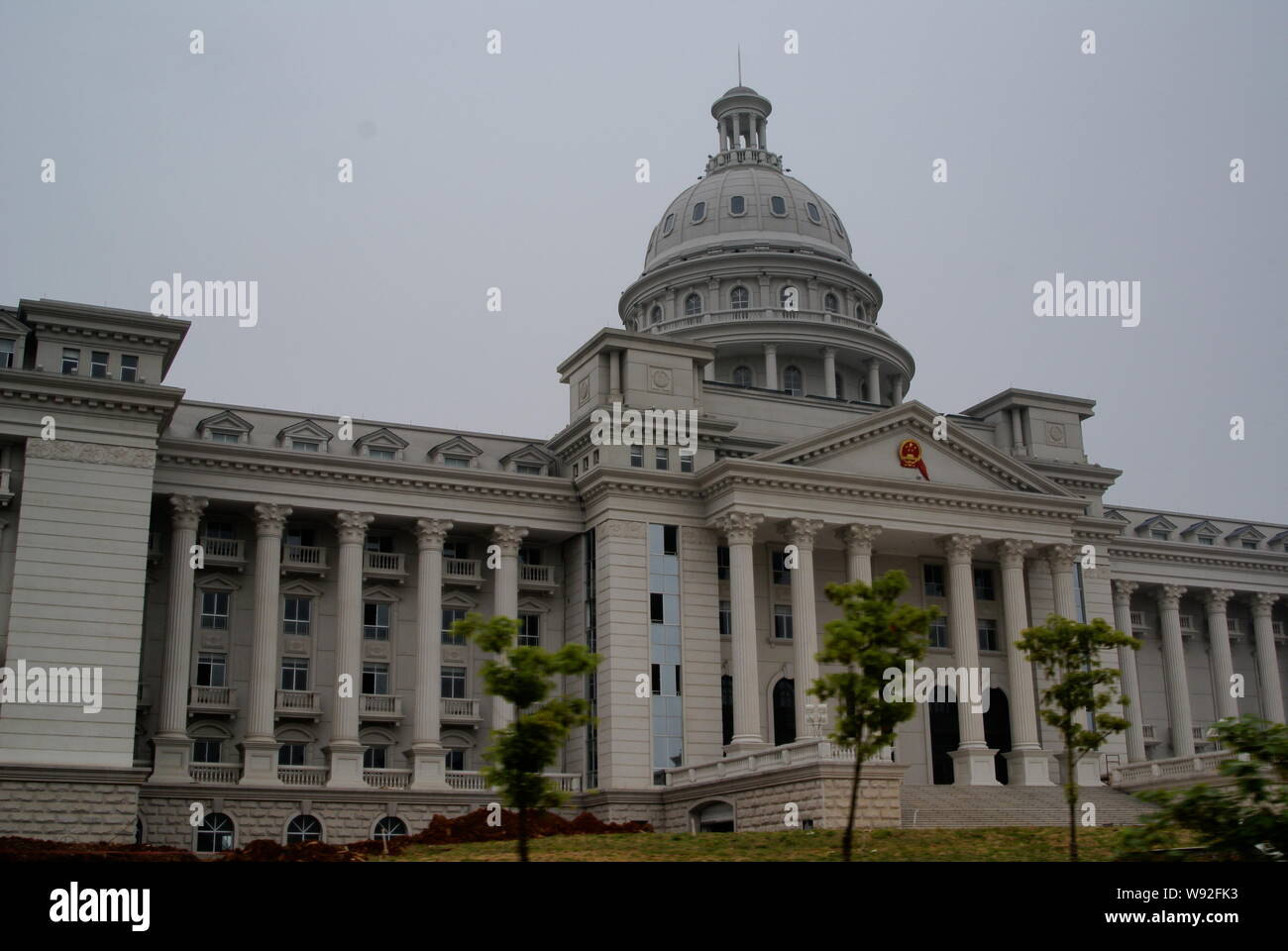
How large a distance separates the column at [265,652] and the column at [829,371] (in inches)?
1540

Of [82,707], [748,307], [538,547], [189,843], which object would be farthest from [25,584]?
[748,307]

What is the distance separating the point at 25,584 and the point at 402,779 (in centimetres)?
1611

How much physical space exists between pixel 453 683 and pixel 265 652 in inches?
331

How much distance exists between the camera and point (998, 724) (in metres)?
66.5

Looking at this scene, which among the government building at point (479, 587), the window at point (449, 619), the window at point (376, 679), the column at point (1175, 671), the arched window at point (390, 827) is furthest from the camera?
the column at point (1175, 671)

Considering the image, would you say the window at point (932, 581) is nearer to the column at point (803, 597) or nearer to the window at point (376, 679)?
the column at point (803, 597)

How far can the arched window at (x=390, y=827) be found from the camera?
56.2m

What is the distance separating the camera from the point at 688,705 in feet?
196

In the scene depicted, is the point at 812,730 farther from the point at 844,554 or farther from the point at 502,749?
the point at 502,749

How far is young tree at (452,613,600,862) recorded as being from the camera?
1200 inches

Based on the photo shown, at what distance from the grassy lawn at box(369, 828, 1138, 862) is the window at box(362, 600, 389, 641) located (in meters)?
16.3

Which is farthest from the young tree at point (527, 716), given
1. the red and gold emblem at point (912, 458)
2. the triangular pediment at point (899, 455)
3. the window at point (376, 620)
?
the red and gold emblem at point (912, 458)

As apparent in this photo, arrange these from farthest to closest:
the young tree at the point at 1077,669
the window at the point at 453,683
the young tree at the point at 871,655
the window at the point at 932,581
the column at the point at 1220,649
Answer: the column at the point at 1220,649, the window at the point at 932,581, the window at the point at 453,683, the young tree at the point at 1077,669, the young tree at the point at 871,655

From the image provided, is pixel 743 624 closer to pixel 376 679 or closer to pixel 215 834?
pixel 376 679
